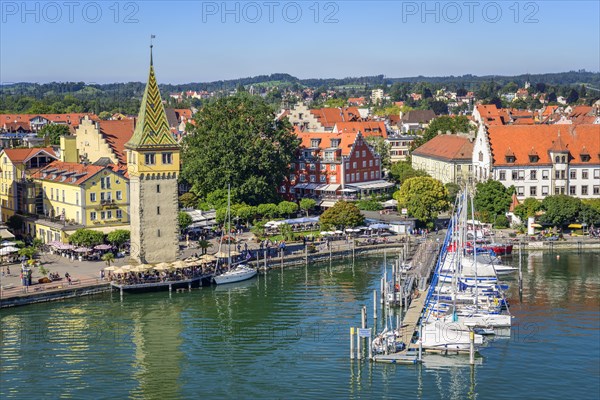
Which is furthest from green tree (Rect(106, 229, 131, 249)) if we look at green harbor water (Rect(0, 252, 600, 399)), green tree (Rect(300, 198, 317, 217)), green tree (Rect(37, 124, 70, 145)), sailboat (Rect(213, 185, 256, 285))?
green tree (Rect(37, 124, 70, 145))

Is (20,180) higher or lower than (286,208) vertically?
higher

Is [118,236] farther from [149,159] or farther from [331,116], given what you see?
[331,116]

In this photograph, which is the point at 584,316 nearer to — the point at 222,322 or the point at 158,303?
the point at 222,322

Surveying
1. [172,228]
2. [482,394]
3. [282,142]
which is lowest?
[482,394]

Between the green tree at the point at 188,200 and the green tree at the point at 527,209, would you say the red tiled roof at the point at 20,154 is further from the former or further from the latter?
the green tree at the point at 527,209

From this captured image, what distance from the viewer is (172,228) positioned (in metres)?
63.6

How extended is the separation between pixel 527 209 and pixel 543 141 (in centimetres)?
1011

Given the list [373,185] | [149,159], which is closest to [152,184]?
[149,159]

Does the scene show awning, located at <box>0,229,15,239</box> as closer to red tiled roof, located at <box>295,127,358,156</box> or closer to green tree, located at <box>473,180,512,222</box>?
red tiled roof, located at <box>295,127,358,156</box>

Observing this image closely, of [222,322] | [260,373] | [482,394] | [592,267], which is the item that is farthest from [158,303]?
[592,267]

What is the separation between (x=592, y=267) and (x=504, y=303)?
16140mm

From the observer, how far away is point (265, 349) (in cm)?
4612

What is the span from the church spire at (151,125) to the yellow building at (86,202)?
7.07 m

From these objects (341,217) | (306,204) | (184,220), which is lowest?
(341,217)
